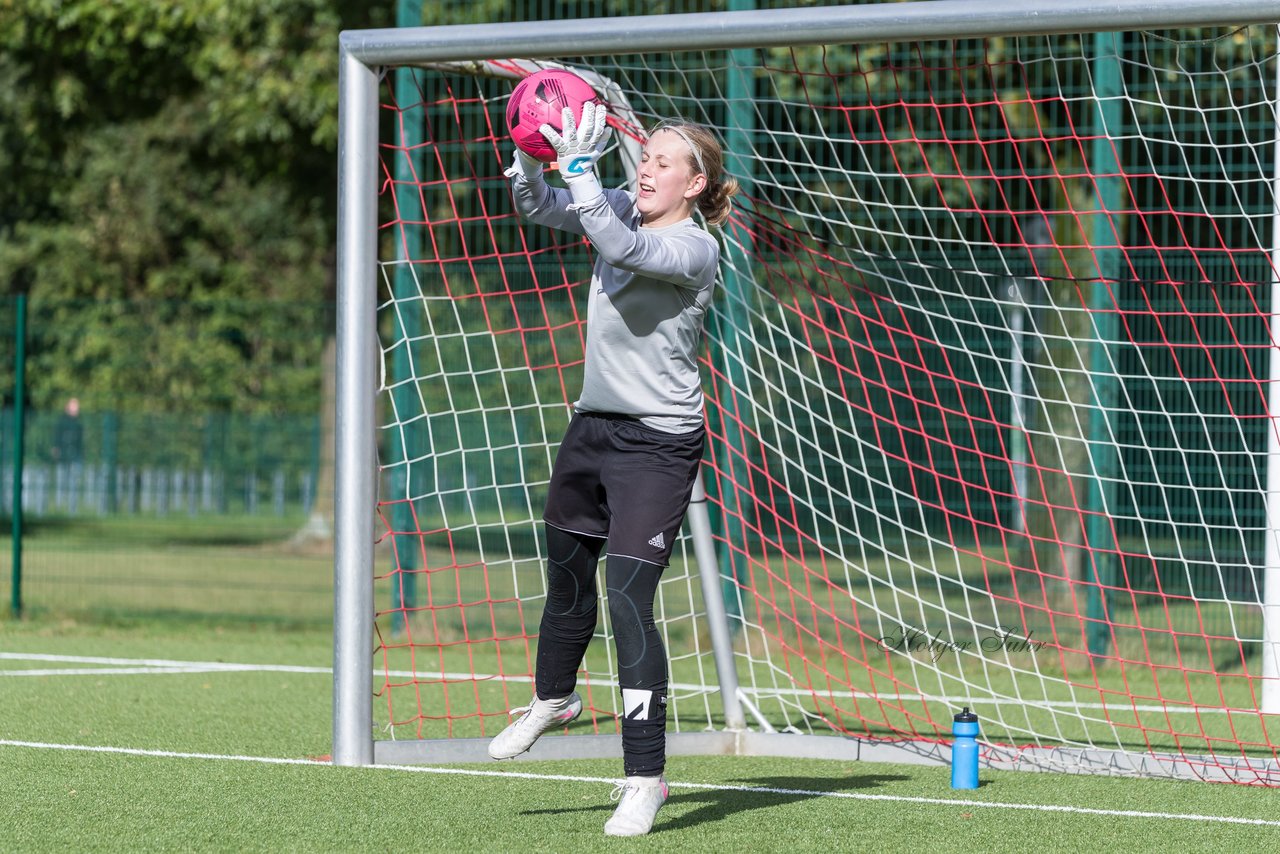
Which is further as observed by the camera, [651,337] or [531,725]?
[531,725]

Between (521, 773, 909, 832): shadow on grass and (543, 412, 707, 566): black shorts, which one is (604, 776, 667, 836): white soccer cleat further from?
(543, 412, 707, 566): black shorts

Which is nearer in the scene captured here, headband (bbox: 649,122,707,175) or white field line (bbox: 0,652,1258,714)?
headband (bbox: 649,122,707,175)

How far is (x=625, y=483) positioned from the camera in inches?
173

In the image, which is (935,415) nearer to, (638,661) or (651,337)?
(651,337)

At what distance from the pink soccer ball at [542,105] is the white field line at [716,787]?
2124mm

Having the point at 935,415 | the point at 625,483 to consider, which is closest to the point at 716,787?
the point at 625,483

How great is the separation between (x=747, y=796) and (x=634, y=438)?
140 cm

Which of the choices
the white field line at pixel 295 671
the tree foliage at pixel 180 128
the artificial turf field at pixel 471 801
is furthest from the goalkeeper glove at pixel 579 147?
the tree foliage at pixel 180 128

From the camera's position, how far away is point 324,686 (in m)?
7.63

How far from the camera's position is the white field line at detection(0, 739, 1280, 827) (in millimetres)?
4945

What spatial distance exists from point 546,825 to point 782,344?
192 inches

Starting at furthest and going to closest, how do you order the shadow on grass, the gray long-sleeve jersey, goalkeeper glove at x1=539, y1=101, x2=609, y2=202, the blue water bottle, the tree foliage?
the tree foliage, the blue water bottle, the shadow on grass, the gray long-sleeve jersey, goalkeeper glove at x1=539, y1=101, x2=609, y2=202

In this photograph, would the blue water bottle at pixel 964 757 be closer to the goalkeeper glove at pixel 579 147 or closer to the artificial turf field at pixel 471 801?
the artificial turf field at pixel 471 801

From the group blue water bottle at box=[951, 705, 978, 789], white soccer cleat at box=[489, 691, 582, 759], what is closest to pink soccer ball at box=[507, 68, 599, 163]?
white soccer cleat at box=[489, 691, 582, 759]
